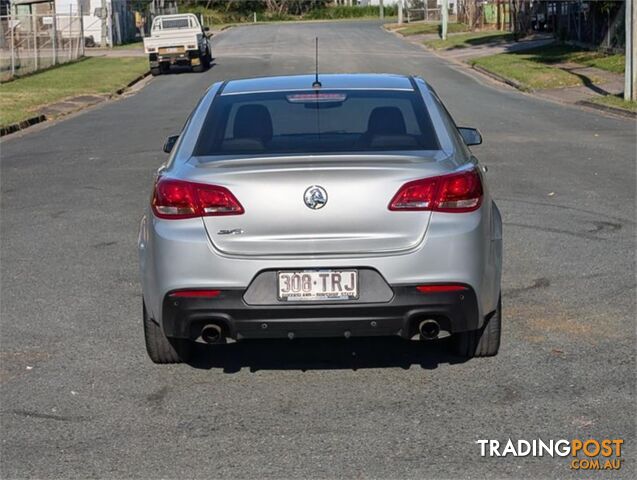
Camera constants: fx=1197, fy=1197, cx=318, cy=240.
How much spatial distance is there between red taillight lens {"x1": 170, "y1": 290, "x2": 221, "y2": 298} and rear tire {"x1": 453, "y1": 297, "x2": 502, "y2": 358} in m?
1.56

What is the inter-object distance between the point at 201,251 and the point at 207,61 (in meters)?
39.9

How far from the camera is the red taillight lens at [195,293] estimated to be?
19.1ft

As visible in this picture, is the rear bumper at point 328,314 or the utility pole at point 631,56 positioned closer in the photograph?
the rear bumper at point 328,314

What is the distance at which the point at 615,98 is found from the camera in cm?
2588

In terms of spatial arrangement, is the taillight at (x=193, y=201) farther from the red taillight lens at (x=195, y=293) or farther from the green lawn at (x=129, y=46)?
the green lawn at (x=129, y=46)

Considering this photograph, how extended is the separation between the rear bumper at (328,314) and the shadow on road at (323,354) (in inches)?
31.8

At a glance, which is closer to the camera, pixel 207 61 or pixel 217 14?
pixel 207 61

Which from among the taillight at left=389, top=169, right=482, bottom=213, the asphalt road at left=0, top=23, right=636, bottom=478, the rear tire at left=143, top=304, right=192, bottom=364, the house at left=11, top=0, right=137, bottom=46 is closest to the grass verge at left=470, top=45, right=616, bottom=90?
the asphalt road at left=0, top=23, right=636, bottom=478

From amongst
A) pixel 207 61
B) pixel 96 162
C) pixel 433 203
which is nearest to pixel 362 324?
pixel 433 203

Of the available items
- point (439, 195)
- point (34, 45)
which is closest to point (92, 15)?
point (34, 45)

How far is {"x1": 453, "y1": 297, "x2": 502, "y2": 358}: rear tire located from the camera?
6.52 m

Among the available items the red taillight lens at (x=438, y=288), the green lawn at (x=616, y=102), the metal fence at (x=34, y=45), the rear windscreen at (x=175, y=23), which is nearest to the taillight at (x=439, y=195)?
the red taillight lens at (x=438, y=288)

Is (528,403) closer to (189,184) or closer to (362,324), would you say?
(362,324)

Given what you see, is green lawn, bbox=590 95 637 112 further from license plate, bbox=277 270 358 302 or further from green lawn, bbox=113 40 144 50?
green lawn, bbox=113 40 144 50
